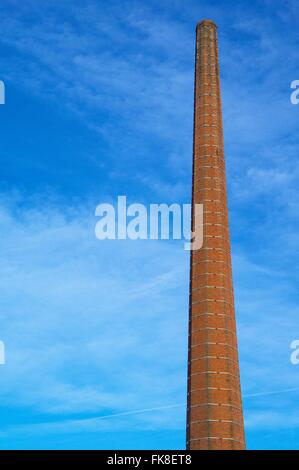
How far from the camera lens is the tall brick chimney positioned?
32.5 meters

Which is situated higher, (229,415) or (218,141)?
(218,141)

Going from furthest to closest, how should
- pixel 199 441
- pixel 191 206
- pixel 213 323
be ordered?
pixel 191 206 < pixel 213 323 < pixel 199 441

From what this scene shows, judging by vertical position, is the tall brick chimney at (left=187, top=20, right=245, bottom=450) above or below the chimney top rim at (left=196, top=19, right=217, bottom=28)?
below

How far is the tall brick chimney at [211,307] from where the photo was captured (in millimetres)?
32500

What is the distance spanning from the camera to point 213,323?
113 ft

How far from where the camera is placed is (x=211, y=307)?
34.8 metres

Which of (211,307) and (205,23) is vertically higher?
(205,23)

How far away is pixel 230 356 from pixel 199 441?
15.8 feet

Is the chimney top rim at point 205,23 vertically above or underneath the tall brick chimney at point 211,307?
above

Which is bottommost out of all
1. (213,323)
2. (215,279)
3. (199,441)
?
(199,441)
